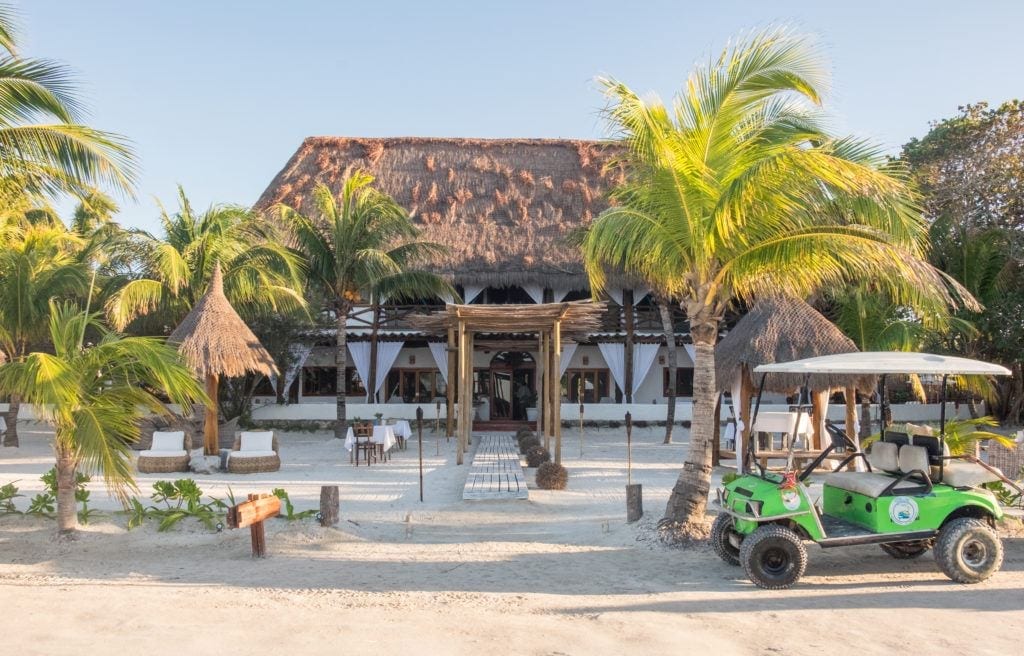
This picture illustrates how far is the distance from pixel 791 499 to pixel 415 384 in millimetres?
18252

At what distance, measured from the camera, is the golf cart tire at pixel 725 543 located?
6.25 m

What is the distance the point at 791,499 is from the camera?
5.73 meters

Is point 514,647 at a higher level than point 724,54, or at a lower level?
lower

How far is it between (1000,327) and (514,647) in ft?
63.0

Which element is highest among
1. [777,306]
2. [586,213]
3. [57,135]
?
[586,213]

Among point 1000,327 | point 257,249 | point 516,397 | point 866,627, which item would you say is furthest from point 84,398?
point 1000,327

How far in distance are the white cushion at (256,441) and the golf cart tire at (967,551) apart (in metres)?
10.1

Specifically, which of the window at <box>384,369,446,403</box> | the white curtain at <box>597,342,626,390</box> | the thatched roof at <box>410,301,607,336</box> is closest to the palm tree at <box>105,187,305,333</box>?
the thatched roof at <box>410,301,607,336</box>

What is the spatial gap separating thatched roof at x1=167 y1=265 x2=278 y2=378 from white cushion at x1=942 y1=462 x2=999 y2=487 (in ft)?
35.7

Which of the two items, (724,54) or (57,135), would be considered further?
(57,135)

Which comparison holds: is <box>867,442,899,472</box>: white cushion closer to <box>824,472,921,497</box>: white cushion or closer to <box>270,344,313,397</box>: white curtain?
<box>824,472,921,497</box>: white cushion

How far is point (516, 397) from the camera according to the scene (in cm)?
2283

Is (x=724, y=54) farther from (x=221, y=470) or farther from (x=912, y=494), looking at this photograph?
(x=221, y=470)

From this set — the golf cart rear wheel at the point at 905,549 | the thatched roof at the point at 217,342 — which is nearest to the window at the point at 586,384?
the thatched roof at the point at 217,342
